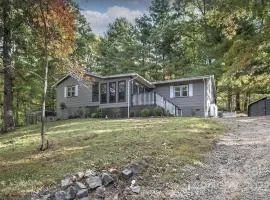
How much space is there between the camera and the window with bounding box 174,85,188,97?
36.1m

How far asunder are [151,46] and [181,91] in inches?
515

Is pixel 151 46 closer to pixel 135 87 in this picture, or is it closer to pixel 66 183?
pixel 135 87

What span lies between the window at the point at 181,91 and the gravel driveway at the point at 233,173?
1814cm

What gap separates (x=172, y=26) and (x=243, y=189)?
116 ft

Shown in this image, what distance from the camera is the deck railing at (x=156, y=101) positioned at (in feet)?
111

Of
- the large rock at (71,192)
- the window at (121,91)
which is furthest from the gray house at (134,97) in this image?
the large rock at (71,192)

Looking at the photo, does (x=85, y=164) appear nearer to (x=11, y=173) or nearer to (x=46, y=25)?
(x=11, y=173)

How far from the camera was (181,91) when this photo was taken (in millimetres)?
36219

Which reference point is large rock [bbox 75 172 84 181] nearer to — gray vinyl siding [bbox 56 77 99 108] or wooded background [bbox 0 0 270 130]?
wooded background [bbox 0 0 270 130]

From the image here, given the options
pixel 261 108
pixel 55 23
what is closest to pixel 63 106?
pixel 261 108

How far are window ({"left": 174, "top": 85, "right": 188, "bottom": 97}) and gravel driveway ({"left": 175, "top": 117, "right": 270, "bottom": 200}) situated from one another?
1814 centimetres

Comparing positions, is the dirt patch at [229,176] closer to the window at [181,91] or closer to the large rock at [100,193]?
the large rock at [100,193]

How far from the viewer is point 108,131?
1953cm

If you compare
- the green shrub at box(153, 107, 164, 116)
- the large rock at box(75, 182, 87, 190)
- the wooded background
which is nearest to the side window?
the green shrub at box(153, 107, 164, 116)
